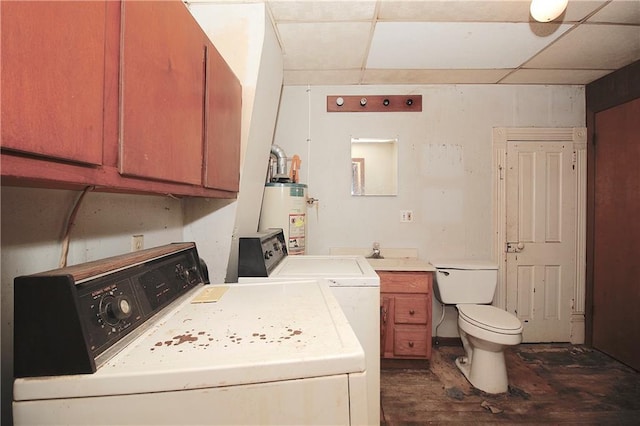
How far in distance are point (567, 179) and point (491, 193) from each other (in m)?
0.69

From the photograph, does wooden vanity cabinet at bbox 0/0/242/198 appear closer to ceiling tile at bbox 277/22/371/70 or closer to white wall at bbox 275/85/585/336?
ceiling tile at bbox 277/22/371/70

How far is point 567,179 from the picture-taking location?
8.82 ft

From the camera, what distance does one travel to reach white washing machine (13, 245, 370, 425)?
22.7 inches

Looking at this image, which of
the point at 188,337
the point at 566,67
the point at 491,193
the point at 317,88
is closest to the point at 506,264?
the point at 491,193

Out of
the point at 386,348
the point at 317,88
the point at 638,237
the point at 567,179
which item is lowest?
the point at 386,348

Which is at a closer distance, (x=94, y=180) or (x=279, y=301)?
(x=94, y=180)

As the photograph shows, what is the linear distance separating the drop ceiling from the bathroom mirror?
1.81 ft

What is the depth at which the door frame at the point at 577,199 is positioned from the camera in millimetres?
2680

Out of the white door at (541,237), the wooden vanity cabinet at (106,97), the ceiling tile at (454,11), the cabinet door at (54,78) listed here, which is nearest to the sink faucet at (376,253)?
the white door at (541,237)

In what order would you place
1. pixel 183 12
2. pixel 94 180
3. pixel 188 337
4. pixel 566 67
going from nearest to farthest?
1. pixel 94 180
2. pixel 188 337
3. pixel 183 12
4. pixel 566 67

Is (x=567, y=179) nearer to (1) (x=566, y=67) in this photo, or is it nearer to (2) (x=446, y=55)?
(1) (x=566, y=67)

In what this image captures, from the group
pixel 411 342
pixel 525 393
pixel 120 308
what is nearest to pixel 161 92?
pixel 120 308

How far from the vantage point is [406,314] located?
2.28 m

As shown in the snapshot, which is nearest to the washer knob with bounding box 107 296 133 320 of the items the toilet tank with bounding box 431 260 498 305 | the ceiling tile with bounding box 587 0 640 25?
the toilet tank with bounding box 431 260 498 305
